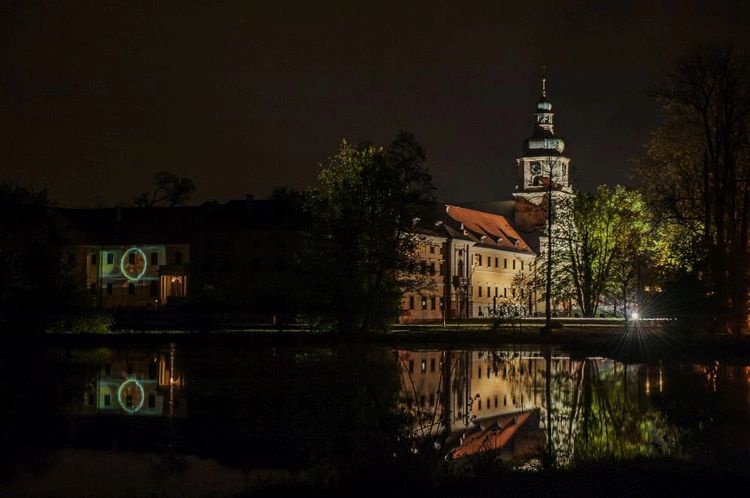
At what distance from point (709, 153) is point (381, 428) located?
3813 centimetres

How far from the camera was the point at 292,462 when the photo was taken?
14406mm

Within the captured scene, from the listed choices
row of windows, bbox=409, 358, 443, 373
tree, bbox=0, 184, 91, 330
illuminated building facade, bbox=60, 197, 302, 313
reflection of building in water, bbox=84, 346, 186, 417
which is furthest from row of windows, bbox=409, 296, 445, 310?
reflection of building in water, bbox=84, 346, 186, 417

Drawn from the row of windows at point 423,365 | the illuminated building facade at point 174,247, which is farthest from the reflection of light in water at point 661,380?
the illuminated building facade at point 174,247

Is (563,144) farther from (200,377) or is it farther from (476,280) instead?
(200,377)

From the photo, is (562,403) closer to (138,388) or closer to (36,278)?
(138,388)

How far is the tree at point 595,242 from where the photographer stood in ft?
262

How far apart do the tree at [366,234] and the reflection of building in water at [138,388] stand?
15147 millimetres

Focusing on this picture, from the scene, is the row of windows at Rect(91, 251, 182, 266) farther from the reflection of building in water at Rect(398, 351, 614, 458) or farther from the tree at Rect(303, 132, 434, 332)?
the reflection of building in water at Rect(398, 351, 614, 458)

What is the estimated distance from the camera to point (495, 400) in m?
23.4

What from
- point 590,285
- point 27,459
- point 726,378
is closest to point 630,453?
point 27,459

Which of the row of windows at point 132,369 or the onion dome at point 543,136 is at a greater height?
the onion dome at point 543,136

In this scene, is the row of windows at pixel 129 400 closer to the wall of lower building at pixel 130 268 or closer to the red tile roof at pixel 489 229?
the wall of lower building at pixel 130 268

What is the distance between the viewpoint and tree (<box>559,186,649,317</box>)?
79.8m

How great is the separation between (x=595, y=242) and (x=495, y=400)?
196 ft
